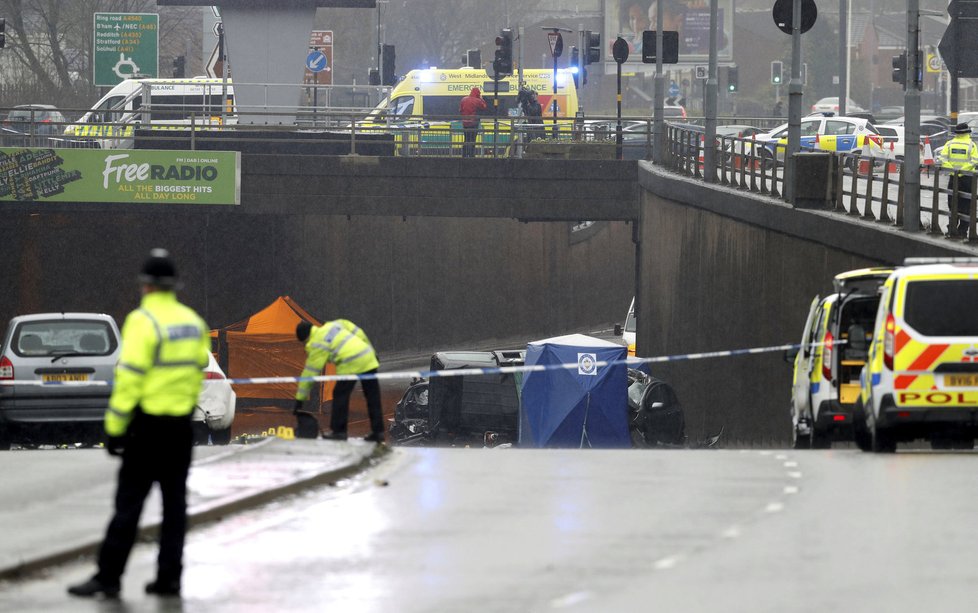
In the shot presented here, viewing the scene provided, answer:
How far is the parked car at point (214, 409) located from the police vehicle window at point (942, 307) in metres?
7.33

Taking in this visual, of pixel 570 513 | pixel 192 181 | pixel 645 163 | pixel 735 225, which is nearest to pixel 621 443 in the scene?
pixel 735 225

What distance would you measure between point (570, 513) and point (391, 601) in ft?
9.89

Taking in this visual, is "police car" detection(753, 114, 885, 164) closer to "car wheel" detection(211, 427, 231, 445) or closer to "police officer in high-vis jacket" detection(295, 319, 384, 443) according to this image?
"car wheel" detection(211, 427, 231, 445)

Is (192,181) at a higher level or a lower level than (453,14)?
lower

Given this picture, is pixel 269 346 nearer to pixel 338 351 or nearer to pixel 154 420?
pixel 338 351

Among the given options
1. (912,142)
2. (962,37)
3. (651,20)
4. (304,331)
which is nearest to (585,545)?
(304,331)

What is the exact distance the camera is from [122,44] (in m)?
58.3

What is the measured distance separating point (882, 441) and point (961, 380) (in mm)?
1000

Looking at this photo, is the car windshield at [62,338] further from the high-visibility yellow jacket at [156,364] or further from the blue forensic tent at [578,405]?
the high-visibility yellow jacket at [156,364]

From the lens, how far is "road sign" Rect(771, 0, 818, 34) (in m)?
28.0

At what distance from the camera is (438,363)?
31500mm

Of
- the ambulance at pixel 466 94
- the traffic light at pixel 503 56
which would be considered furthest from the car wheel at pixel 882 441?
the traffic light at pixel 503 56

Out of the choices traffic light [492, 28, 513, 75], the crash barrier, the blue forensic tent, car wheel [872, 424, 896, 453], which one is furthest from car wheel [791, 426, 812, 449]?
traffic light [492, 28, 513, 75]

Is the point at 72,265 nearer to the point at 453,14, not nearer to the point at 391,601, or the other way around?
the point at 391,601
